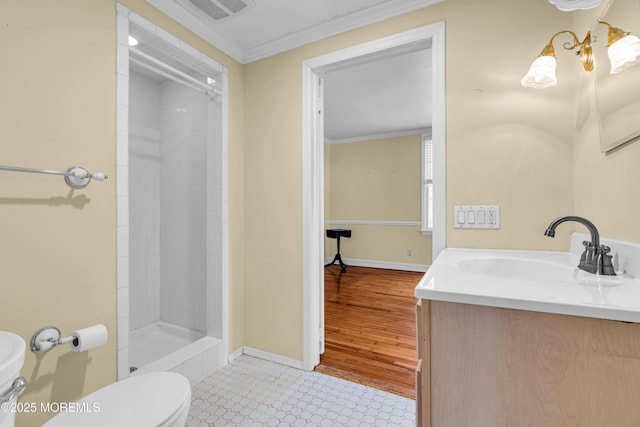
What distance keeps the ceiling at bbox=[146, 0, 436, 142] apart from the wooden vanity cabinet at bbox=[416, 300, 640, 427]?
1.70 metres

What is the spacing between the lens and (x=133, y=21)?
5.08 feet

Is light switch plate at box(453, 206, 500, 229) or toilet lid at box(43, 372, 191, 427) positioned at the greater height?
light switch plate at box(453, 206, 500, 229)

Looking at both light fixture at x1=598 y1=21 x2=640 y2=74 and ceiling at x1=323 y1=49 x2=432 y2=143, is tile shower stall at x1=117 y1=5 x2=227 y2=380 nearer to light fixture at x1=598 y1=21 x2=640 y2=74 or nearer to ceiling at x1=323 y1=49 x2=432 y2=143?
ceiling at x1=323 y1=49 x2=432 y2=143

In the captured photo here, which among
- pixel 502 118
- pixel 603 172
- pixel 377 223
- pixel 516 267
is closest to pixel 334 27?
pixel 502 118

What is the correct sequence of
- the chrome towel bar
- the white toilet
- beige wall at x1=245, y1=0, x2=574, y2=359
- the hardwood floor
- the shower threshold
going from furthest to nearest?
the shower threshold, the hardwood floor, beige wall at x1=245, y1=0, x2=574, y2=359, the chrome towel bar, the white toilet

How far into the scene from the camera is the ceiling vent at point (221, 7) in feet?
5.55

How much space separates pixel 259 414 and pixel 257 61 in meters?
2.39

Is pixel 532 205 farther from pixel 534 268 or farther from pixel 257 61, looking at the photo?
pixel 257 61

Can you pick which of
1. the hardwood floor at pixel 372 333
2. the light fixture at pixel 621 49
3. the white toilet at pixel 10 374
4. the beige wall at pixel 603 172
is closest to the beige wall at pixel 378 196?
the hardwood floor at pixel 372 333

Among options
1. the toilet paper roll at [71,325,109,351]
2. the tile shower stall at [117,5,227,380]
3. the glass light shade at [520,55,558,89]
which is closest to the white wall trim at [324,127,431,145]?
the tile shower stall at [117,5,227,380]

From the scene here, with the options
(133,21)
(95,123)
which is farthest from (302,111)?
(95,123)

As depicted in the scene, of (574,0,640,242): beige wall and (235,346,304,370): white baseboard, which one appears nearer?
(574,0,640,242): beige wall

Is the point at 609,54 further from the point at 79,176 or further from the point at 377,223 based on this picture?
the point at 377,223

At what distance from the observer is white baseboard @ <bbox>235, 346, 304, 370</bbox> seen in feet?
6.67
